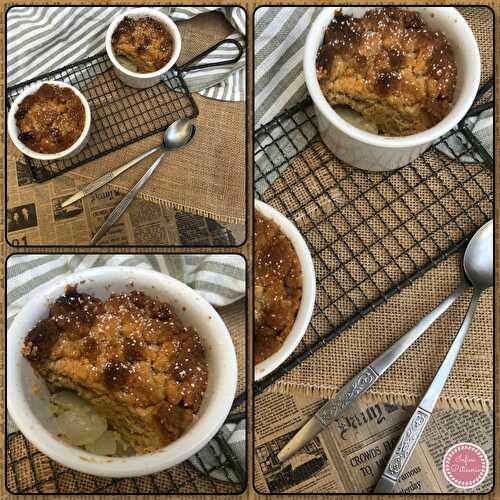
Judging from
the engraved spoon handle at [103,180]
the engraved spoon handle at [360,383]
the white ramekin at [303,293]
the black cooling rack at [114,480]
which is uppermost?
the engraved spoon handle at [103,180]

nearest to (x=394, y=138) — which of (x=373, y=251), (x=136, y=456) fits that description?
(x=373, y=251)

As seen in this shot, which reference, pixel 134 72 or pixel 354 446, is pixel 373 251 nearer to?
pixel 354 446

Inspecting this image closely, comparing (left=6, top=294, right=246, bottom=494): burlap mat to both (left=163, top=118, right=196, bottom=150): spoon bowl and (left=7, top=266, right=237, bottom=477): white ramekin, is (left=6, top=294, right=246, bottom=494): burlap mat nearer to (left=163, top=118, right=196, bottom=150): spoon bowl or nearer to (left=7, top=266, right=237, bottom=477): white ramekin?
(left=7, top=266, right=237, bottom=477): white ramekin

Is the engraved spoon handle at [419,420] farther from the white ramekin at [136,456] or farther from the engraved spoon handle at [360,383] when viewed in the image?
the white ramekin at [136,456]

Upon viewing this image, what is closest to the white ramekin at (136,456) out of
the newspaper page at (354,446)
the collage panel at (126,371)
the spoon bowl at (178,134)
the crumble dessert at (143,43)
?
the collage panel at (126,371)

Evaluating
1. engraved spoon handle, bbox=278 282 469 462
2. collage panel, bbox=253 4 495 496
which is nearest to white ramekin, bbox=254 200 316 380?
collage panel, bbox=253 4 495 496

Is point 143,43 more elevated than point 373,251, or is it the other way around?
point 143,43

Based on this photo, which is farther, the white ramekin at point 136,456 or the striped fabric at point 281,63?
the striped fabric at point 281,63
